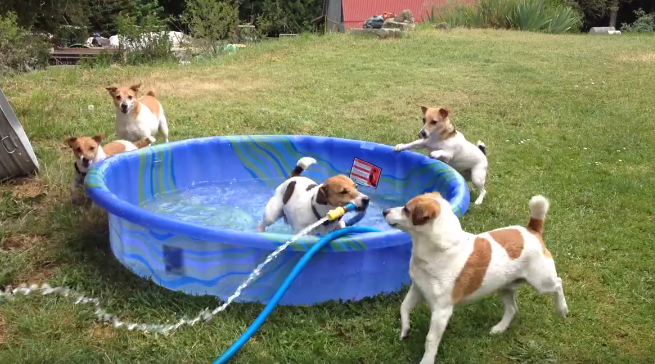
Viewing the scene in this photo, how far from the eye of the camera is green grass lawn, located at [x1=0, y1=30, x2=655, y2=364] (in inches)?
148

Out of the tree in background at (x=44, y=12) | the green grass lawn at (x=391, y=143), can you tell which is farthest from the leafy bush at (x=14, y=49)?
the green grass lawn at (x=391, y=143)

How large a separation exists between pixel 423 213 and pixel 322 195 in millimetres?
1250

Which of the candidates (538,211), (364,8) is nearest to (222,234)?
(538,211)

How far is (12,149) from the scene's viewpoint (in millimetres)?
5988

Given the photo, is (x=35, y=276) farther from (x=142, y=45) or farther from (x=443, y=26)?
(x=443, y=26)

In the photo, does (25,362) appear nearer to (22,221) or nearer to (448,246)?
(22,221)

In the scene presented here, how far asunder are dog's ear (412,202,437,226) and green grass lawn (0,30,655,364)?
2.86 feet

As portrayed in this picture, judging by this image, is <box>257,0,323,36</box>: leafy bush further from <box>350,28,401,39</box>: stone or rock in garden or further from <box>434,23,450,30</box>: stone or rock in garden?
<box>350,28,401,39</box>: stone or rock in garden

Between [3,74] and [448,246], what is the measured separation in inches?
441

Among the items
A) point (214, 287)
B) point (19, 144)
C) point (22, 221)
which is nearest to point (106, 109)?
point (19, 144)

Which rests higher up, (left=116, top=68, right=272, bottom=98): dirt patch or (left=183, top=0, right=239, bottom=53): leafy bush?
(left=183, top=0, right=239, bottom=53): leafy bush

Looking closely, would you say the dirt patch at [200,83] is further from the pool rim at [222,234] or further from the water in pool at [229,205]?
the pool rim at [222,234]

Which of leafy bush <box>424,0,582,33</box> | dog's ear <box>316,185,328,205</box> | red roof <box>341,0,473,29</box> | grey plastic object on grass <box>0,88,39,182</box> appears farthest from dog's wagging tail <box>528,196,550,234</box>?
red roof <box>341,0,473,29</box>

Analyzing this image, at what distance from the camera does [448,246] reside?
3.51 meters
